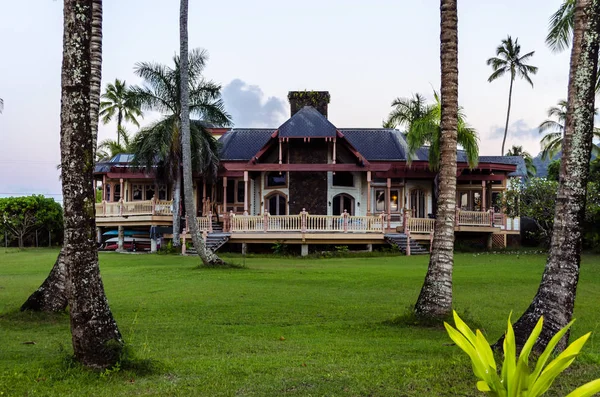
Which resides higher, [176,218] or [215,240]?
[176,218]

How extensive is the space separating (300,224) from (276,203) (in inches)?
193

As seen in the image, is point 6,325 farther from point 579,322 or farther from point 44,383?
point 579,322

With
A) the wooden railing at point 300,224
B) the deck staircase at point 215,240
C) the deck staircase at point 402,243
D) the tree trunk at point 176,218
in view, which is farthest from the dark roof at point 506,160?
the tree trunk at point 176,218

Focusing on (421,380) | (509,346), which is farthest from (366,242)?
(509,346)

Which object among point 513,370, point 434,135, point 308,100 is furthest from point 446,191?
point 308,100

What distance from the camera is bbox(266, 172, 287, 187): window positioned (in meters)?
33.0

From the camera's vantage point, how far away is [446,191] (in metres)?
9.71

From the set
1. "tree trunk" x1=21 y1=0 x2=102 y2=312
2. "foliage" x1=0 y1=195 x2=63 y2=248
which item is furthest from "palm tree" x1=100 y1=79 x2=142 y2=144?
"tree trunk" x1=21 y1=0 x2=102 y2=312

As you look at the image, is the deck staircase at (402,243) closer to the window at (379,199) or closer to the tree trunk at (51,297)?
the window at (379,199)

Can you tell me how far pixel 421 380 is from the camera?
5.99 meters

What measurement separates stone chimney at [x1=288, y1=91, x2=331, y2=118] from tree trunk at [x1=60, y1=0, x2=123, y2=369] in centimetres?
2877

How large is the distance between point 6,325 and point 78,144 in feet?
16.1

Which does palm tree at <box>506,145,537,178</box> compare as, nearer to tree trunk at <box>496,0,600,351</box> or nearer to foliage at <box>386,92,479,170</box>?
foliage at <box>386,92,479,170</box>

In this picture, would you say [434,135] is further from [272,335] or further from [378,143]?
[272,335]
